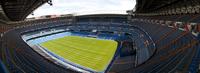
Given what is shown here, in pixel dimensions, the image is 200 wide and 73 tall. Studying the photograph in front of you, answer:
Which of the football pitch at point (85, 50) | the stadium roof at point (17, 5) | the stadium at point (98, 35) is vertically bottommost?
the football pitch at point (85, 50)

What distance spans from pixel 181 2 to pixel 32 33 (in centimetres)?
3512

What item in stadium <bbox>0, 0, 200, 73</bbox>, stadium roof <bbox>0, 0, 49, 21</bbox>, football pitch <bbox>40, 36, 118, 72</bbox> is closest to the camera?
stadium <bbox>0, 0, 200, 73</bbox>

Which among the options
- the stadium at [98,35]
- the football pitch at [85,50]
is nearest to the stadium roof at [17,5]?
the stadium at [98,35]

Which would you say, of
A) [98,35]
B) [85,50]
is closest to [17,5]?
[85,50]

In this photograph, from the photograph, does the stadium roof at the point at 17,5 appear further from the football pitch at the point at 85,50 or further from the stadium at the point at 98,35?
the football pitch at the point at 85,50

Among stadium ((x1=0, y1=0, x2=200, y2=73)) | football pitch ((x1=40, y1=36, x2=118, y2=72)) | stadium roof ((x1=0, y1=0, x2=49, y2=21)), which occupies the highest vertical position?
stadium roof ((x1=0, y1=0, x2=49, y2=21))

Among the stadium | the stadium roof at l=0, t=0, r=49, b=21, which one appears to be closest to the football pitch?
the stadium

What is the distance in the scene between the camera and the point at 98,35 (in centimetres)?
7700

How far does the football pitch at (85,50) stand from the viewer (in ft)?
160

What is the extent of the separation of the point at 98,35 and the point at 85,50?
613 inches

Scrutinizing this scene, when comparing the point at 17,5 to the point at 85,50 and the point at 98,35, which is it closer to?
the point at 85,50

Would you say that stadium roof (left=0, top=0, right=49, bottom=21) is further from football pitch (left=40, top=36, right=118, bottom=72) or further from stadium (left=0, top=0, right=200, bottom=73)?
football pitch (left=40, top=36, right=118, bottom=72)

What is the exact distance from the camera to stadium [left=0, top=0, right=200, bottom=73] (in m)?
32.9

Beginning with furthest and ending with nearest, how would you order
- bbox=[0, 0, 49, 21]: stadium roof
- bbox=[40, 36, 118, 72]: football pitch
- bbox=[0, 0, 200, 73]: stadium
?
bbox=[40, 36, 118, 72]: football pitch, bbox=[0, 0, 49, 21]: stadium roof, bbox=[0, 0, 200, 73]: stadium
